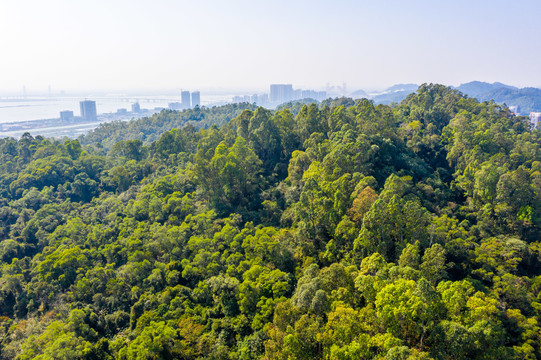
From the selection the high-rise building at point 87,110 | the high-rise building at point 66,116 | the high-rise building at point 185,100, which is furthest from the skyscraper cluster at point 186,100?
the high-rise building at point 66,116

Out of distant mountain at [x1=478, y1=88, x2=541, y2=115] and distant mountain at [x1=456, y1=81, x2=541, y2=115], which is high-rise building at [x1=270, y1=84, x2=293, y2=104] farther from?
distant mountain at [x1=478, y1=88, x2=541, y2=115]

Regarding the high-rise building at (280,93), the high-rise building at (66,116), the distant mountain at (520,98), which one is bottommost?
the high-rise building at (66,116)

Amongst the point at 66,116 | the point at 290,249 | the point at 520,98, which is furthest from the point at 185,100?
the point at 520,98

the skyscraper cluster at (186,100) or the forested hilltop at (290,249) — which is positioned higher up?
the skyscraper cluster at (186,100)

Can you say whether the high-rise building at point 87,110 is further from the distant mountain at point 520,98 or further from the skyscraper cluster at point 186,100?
the distant mountain at point 520,98

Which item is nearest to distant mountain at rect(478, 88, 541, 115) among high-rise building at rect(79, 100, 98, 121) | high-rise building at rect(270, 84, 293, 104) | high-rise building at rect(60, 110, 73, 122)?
high-rise building at rect(270, 84, 293, 104)

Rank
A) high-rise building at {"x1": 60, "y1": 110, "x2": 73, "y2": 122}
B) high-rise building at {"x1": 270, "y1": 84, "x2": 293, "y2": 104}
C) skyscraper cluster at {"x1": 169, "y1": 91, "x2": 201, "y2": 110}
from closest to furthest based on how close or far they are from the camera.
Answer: high-rise building at {"x1": 60, "y1": 110, "x2": 73, "y2": 122} < skyscraper cluster at {"x1": 169, "y1": 91, "x2": 201, "y2": 110} < high-rise building at {"x1": 270, "y1": 84, "x2": 293, "y2": 104}
